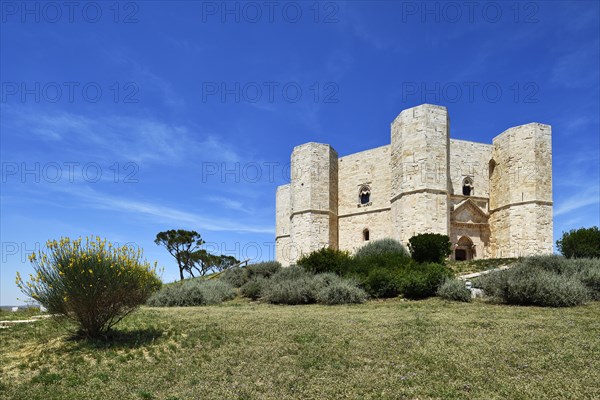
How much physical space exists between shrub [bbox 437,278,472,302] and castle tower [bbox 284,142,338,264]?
48.0 feet

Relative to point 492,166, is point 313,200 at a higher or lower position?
lower

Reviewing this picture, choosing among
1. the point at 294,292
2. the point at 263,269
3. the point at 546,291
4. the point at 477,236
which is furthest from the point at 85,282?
the point at 477,236

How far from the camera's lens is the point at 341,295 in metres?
13.3

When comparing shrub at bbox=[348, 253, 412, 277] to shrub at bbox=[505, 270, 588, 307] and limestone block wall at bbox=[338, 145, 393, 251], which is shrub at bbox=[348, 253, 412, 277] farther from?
limestone block wall at bbox=[338, 145, 393, 251]

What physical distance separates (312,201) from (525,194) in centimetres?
1283

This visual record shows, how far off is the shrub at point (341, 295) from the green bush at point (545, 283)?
377 cm

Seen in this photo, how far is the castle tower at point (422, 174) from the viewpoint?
23578 millimetres

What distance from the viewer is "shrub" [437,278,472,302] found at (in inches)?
484

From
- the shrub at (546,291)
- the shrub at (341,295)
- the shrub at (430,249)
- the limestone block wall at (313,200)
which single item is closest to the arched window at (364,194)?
the limestone block wall at (313,200)

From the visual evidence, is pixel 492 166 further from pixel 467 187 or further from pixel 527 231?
pixel 527 231

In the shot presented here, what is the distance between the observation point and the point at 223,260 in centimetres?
4759

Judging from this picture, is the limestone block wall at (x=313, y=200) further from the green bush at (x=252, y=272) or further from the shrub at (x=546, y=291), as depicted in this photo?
the shrub at (x=546, y=291)

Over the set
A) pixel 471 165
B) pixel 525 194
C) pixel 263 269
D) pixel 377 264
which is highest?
pixel 471 165

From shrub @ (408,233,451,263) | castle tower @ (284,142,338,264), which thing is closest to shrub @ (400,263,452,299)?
shrub @ (408,233,451,263)
